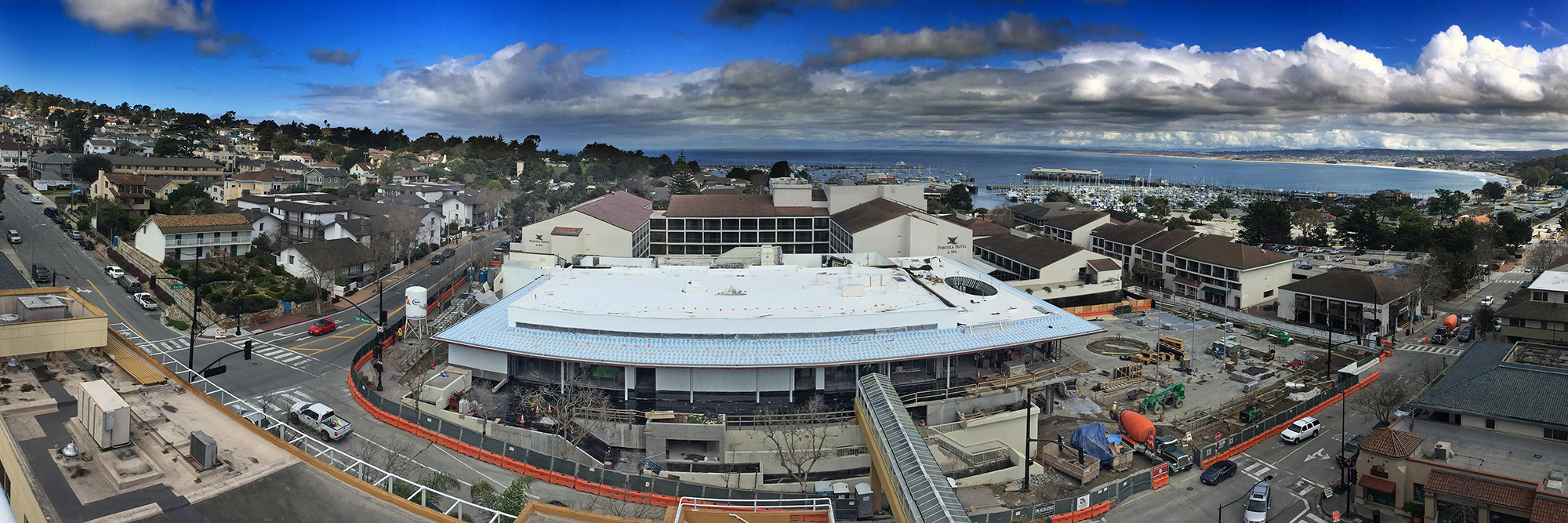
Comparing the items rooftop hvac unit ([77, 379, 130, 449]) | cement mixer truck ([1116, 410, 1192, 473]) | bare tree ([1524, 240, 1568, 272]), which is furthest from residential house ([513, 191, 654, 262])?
bare tree ([1524, 240, 1568, 272])

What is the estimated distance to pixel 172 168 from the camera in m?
81.7

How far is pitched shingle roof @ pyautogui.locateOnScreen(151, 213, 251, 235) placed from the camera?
55.4m

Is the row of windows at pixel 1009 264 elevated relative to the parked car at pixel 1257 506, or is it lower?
elevated

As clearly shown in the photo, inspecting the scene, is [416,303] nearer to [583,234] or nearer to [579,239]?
[579,239]

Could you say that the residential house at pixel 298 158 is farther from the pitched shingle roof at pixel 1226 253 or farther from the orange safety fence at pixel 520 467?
the pitched shingle roof at pixel 1226 253

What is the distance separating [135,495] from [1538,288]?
6253 centimetres

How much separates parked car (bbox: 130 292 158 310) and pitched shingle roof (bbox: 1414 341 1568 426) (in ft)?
210

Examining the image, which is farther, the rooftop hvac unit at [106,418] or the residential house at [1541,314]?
the residential house at [1541,314]

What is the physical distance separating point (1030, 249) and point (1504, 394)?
3581 centimetres

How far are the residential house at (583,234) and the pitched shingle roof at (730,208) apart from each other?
31.2ft

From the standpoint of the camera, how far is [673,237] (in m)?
72.1

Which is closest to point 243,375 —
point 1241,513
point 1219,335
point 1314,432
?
point 1241,513

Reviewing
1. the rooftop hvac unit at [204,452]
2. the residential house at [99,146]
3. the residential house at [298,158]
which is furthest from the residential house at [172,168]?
the rooftop hvac unit at [204,452]

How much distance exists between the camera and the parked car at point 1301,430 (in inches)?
1350
